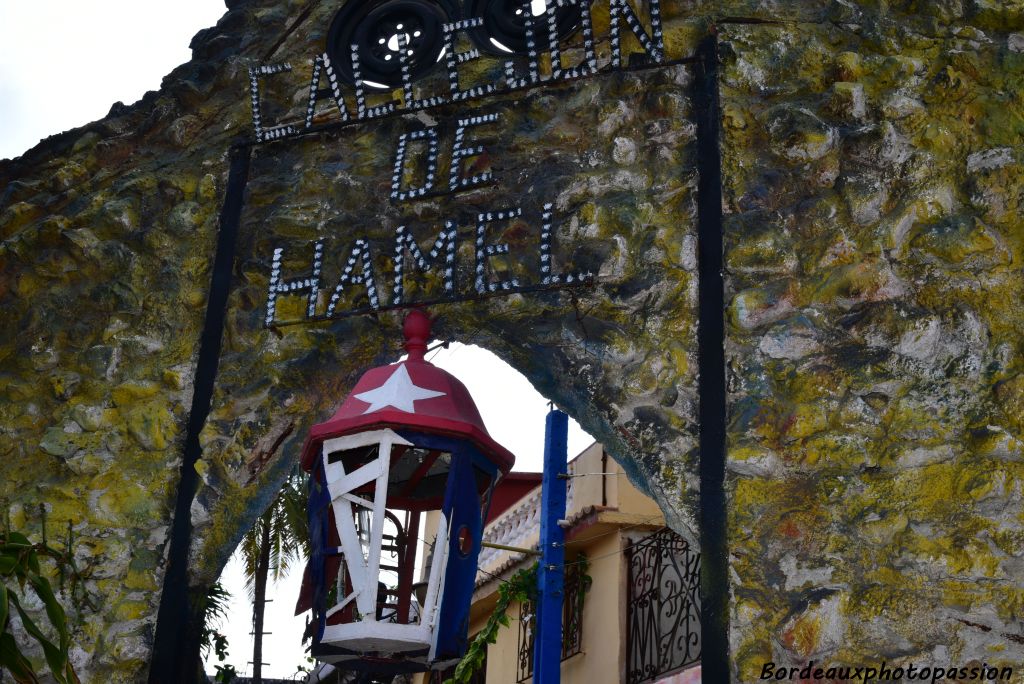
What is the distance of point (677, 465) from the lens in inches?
186

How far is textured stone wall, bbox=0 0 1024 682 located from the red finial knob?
118 millimetres

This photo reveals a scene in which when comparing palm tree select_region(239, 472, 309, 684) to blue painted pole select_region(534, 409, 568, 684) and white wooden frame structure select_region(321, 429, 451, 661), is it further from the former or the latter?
white wooden frame structure select_region(321, 429, 451, 661)

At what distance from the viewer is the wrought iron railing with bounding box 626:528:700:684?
28.2 ft

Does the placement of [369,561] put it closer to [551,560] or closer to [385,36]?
[385,36]

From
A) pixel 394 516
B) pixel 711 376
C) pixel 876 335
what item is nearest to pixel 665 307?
pixel 711 376

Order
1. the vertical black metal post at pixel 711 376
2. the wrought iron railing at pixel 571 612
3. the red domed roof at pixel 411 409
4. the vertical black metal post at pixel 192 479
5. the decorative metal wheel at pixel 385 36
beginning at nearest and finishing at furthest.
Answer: the vertical black metal post at pixel 711 376 < the red domed roof at pixel 411 409 < the vertical black metal post at pixel 192 479 < the decorative metal wheel at pixel 385 36 < the wrought iron railing at pixel 571 612

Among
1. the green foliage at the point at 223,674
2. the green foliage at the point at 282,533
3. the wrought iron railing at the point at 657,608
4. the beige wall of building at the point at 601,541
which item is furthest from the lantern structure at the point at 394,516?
the green foliage at the point at 282,533

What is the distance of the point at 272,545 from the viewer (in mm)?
17250

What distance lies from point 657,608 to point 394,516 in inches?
181

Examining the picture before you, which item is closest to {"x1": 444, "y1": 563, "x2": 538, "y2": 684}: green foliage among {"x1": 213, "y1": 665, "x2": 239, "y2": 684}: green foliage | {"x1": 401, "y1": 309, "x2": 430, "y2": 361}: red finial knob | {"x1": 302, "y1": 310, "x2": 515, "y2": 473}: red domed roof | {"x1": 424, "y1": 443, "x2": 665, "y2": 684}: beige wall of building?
{"x1": 424, "y1": 443, "x2": 665, "y2": 684}: beige wall of building

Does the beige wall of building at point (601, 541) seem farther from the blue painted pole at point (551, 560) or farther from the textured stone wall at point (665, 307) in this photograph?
the textured stone wall at point (665, 307)

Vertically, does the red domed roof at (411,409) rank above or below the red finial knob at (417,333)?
below

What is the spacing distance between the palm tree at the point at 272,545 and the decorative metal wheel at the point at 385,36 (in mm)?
9879

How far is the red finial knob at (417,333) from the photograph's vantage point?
525 centimetres
